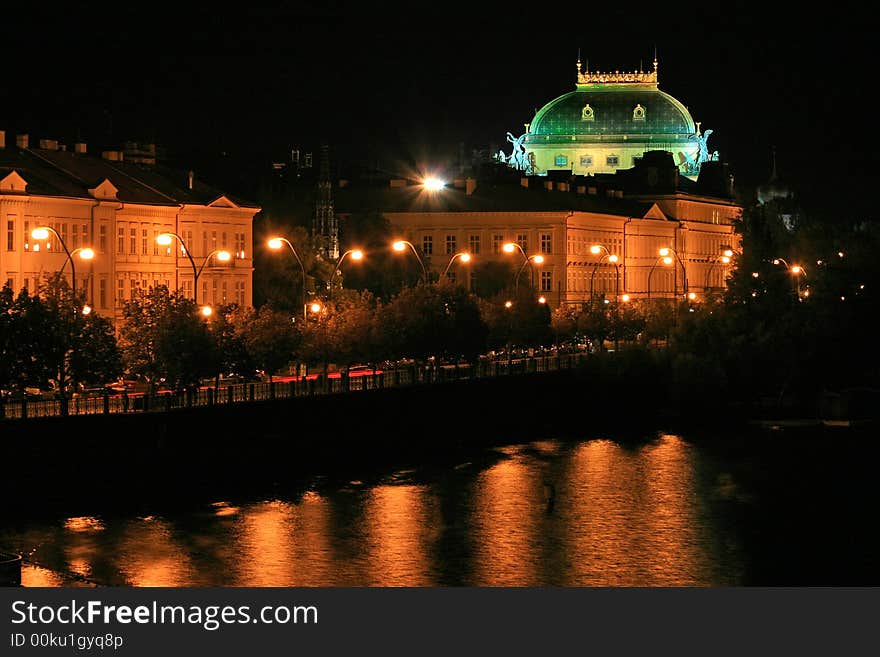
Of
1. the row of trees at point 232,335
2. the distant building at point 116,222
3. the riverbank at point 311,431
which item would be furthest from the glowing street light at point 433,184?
the riverbank at point 311,431

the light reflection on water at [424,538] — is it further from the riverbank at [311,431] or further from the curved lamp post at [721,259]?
the curved lamp post at [721,259]

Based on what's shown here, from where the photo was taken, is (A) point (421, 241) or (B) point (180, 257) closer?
(B) point (180, 257)

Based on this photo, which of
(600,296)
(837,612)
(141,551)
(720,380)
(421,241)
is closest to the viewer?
(837,612)

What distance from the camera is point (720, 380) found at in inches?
3824

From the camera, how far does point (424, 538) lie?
62.7 metres

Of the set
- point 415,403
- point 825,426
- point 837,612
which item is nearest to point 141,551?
point 837,612

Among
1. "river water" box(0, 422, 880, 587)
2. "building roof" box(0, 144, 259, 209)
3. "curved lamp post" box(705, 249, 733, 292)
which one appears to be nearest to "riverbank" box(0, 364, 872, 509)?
"river water" box(0, 422, 880, 587)

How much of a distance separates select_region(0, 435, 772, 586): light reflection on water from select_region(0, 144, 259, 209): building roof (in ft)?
72.7

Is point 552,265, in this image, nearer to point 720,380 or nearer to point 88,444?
point 720,380

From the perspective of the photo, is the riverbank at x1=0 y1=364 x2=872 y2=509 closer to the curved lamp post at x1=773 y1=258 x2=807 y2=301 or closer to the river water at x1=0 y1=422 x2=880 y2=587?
the river water at x1=0 y1=422 x2=880 y2=587

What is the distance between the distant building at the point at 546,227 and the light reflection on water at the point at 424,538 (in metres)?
49.5

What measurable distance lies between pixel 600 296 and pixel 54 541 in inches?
2342

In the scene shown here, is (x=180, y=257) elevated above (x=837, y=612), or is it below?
above

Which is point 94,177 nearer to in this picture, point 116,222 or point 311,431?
point 116,222
